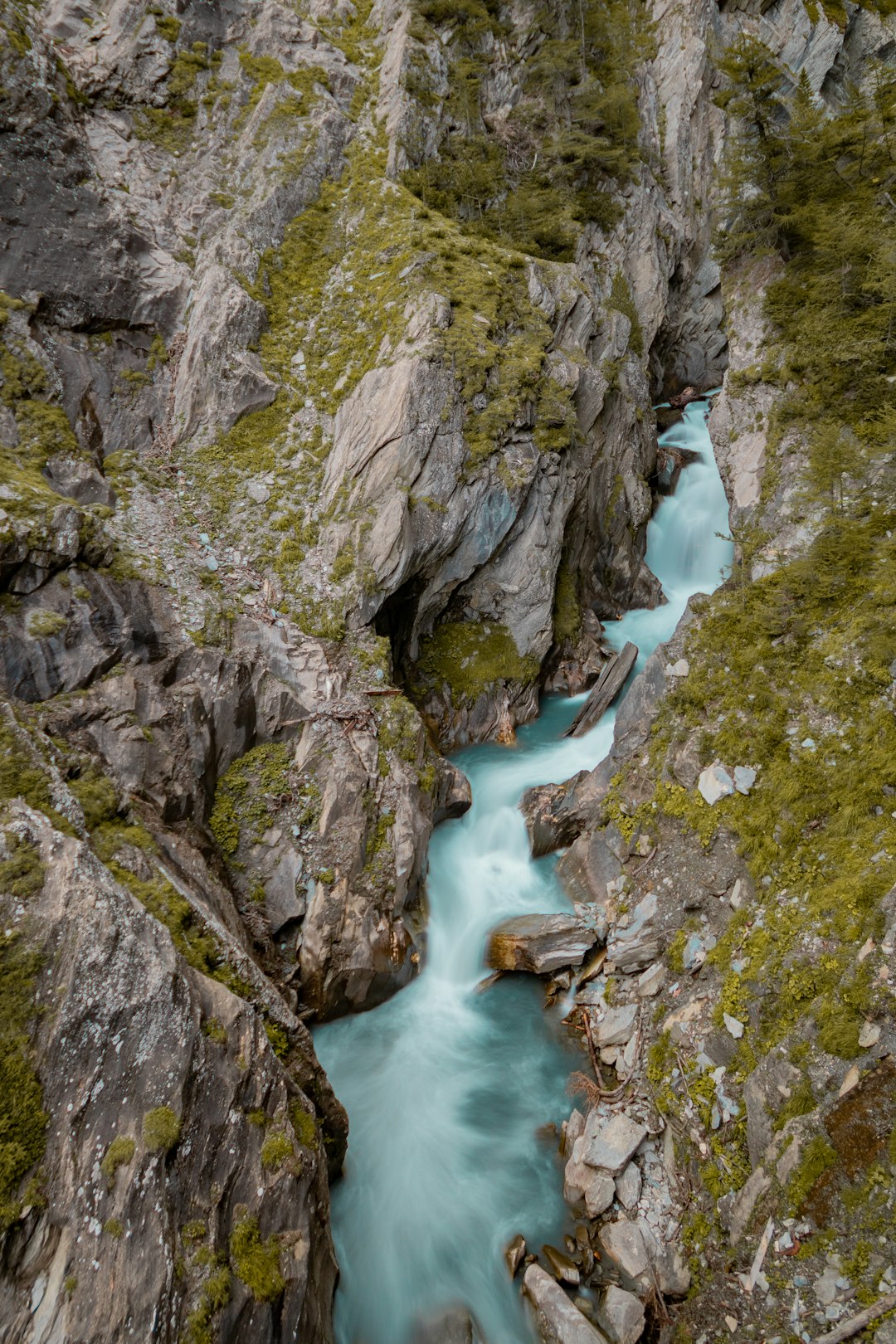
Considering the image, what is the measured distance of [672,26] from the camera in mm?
30438

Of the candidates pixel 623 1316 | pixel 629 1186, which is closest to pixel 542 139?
pixel 629 1186

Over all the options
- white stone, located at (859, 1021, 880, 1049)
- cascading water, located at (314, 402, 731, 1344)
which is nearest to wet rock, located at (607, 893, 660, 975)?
cascading water, located at (314, 402, 731, 1344)

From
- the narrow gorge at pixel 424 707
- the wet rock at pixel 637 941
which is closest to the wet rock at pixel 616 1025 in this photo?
the narrow gorge at pixel 424 707

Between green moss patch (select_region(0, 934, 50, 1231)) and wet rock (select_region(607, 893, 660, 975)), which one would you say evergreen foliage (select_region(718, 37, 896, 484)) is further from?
green moss patch (select_region(0, 934, 50, 1231))

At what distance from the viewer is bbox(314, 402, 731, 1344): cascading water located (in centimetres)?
835

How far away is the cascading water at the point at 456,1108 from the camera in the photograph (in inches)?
329

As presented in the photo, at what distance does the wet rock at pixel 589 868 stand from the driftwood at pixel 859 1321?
684cm

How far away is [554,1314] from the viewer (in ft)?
24.6

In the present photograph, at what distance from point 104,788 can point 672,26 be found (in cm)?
4430

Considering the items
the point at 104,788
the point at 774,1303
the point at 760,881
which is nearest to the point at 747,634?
the point at 760,881

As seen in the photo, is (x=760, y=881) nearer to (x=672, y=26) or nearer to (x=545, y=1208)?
(x=545, y=1208)

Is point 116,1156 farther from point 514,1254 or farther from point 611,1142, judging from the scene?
point 611,1142

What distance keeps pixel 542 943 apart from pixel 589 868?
2107mm

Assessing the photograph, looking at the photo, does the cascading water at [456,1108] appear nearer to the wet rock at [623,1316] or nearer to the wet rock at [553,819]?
the wet rock at [553,819]
